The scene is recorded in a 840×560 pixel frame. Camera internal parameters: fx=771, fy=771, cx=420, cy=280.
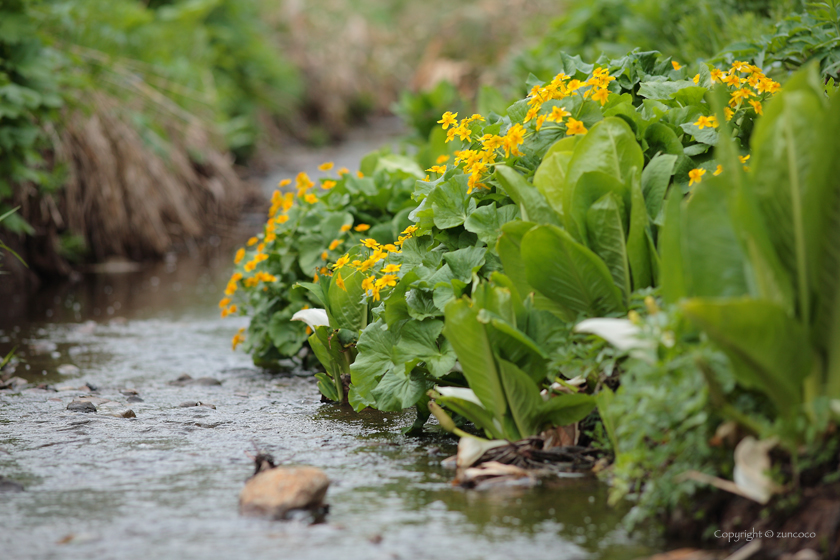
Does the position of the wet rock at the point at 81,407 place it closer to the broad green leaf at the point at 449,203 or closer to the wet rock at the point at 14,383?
the wet rock at the point at 14,383

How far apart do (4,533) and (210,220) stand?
6332mm

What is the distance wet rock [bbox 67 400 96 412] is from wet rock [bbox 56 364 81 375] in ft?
2.58

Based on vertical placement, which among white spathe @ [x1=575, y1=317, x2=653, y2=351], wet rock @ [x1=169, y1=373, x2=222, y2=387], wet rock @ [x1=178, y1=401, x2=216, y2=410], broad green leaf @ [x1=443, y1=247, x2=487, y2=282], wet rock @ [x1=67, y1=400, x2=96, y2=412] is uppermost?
broad green leaf @ [x1=443, y1=247, x2=487, y2=282]

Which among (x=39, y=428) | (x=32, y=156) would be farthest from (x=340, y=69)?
(x=39, y=428)

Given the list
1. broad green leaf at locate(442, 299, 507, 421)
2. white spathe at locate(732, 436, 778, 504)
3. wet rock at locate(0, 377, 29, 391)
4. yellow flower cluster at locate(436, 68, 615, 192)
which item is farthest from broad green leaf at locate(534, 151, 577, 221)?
wet rock at locate(0, 377, 29, 391)

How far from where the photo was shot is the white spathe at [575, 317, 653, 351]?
5.62ft

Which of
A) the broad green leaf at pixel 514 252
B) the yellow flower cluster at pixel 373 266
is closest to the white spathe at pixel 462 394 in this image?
the broad green leaf at pixel 514 252

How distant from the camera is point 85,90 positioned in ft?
21.5

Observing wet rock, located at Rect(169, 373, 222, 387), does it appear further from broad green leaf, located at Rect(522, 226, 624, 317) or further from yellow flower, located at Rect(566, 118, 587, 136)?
yellow flower, located at Rect(566, 118, 587, 136)

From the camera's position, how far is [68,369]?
366 centimetres

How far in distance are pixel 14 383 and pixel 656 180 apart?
9.08 ft

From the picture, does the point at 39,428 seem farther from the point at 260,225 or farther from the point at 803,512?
the point at 260,225

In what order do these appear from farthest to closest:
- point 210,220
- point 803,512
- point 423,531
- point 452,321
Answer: point 210,220
point 452,321
point 423,531
point 803,512

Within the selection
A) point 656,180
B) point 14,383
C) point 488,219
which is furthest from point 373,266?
point 14,383
